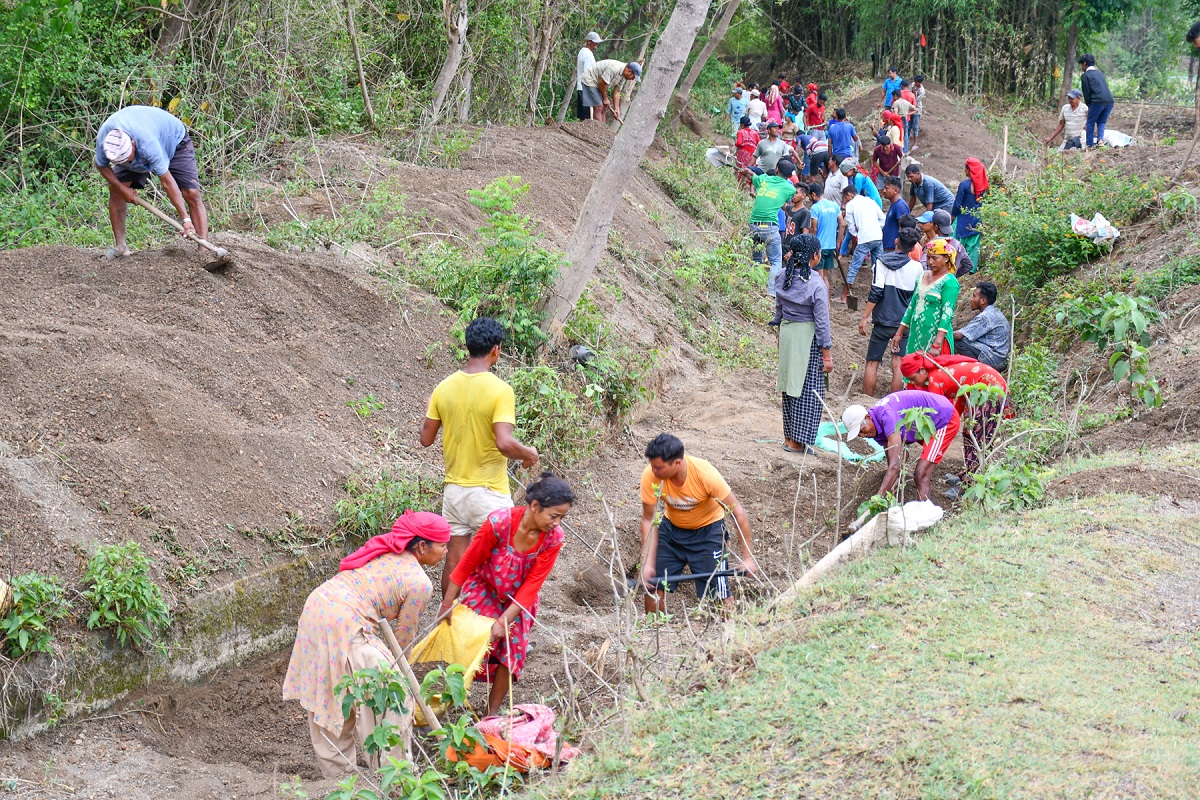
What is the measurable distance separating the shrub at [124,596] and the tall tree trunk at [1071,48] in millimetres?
22947

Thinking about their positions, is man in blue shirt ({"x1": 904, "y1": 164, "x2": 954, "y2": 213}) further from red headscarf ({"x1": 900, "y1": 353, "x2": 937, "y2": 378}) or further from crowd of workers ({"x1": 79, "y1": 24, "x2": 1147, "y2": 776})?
red headscarf ({"x1": 900, "y1": 353, "x2": 937, "y2": 378})

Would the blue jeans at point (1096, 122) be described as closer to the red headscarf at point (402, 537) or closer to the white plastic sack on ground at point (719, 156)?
the white plastic sack on ground at point (719, 156)

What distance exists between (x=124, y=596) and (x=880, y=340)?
6.56 m

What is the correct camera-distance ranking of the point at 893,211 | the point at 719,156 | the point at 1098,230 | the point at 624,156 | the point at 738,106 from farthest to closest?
1. the point at 738,106
2. the point at 719,156
3. the point at 893,211
4. the point at 1098,230
5. the point at 624,156

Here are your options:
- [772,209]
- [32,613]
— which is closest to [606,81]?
[772,209]

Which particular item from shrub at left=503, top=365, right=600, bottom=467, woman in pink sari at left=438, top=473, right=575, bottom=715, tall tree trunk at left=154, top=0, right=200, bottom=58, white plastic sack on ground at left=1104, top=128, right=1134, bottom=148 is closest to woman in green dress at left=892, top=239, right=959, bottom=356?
shrub at left=503, top=365, right=600, bottom=467

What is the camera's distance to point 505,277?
7.78m

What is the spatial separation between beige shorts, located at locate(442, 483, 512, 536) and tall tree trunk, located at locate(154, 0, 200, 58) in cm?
732

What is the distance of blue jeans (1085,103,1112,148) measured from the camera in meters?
15.2

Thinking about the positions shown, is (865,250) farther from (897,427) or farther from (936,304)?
(897,427)

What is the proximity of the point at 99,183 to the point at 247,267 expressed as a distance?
10.6ft

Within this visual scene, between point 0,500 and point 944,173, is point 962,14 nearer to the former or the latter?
point 944,173

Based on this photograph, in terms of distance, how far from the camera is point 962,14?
24016 mm

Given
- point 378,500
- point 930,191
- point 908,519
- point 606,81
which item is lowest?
point 378,500
